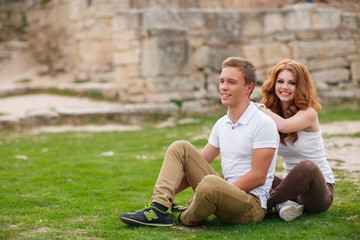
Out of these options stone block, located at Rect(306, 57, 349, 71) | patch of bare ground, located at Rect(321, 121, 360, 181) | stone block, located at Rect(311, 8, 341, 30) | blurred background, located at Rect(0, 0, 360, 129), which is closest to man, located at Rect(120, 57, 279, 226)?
patch of bare ground, located at Rect(321, 121, 360, 181)

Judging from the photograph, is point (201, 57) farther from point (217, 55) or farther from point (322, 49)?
point (322, 49)

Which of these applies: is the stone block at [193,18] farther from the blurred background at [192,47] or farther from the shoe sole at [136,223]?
the shoe sole at [136,223]

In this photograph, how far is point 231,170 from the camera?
3.68 meters

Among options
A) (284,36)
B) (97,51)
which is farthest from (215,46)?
(97,51)

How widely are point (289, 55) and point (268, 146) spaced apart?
920 centimetres

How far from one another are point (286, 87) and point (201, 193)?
3.85 ft

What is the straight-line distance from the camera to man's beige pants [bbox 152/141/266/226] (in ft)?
11.0

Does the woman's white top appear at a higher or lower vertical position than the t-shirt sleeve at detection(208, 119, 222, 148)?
lower

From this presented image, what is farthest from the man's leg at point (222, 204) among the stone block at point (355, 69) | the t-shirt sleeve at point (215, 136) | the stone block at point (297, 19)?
the stone block at point (355, 69)

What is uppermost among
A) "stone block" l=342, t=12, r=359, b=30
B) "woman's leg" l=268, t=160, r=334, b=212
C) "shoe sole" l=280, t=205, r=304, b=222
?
"stone block" l=342, t=12, r=359, b=30

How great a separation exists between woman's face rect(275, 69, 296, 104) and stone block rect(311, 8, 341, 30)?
29.4ft

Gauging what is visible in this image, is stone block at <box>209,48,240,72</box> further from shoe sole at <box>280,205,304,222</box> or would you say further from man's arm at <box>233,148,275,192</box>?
man's arm at <box>233,148,275,192</box>

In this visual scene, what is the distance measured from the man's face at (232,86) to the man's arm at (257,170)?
1.43 ft

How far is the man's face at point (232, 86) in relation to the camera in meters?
3.59
